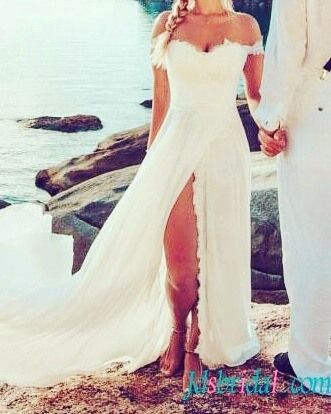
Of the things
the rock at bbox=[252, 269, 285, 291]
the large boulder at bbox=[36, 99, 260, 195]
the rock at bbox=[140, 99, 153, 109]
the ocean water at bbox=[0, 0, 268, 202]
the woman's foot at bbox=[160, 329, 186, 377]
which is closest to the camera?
the woman's foot at bbox=[160, 329, 186, 377]

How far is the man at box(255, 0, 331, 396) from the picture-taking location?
2748 millimetres

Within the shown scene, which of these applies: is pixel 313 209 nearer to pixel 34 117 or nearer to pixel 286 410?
pixel 286 410

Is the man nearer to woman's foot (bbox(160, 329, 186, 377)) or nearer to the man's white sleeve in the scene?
the man's white sleeve

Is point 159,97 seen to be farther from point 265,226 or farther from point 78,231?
point 78,231

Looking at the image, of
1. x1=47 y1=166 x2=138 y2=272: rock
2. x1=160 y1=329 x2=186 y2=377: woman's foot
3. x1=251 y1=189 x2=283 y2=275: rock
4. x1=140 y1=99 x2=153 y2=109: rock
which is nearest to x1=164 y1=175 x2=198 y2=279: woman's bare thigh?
x1=160 y1=329 x2=186 y2=377: woman's foot

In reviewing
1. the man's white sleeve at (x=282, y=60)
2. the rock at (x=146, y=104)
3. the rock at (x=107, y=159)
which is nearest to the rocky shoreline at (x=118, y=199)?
the rock at (x=107, y=159)

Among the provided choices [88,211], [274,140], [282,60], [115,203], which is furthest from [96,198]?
[282,60]

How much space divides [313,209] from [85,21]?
2754 centimetres

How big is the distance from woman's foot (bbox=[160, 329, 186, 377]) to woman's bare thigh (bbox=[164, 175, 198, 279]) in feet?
0.79

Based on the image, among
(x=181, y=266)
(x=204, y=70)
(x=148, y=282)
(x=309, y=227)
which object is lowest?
(x=148, y=282)

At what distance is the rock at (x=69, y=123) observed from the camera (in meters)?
13.6

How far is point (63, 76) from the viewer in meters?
20.1

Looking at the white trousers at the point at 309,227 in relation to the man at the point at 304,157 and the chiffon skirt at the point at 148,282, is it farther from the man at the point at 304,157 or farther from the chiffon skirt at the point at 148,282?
the chiffon skirt at the point at 148,282

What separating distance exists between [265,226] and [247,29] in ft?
6.74
